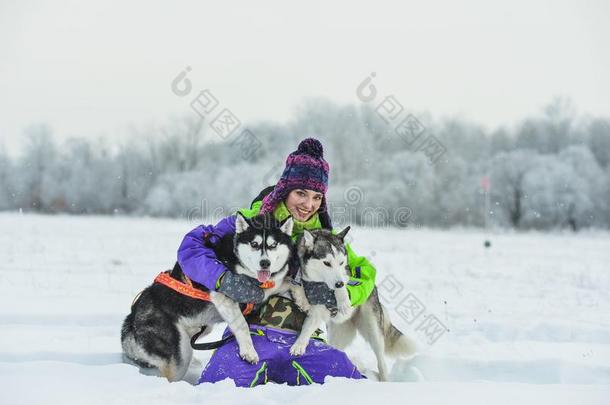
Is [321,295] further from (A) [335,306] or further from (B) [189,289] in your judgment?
(B) [189,289]

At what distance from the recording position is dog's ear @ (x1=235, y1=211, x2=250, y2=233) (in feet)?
11.1

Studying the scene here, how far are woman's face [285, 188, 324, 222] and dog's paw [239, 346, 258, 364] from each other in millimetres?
1108

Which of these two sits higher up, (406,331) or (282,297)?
(282,297)

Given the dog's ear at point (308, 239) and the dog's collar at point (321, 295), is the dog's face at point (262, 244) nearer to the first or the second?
the dog's ear at point (308, 239)

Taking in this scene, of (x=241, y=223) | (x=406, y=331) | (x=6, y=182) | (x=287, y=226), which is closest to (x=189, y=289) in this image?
(x=241, y=223)

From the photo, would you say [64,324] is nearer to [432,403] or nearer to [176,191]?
[432,403]

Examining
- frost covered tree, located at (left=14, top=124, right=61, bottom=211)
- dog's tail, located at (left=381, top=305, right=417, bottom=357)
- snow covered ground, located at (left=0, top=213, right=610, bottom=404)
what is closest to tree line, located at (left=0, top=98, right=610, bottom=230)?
frost covered tree, located at (left=14, top=124, right=61, bottom=211)

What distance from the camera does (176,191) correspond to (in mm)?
31984

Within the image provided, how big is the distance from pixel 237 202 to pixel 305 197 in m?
25.7

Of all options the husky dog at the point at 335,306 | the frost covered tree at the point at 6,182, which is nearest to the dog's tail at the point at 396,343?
the husky dog at the point at 335,306

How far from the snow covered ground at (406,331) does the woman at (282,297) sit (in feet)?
1.04

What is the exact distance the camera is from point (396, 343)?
4035 millimetres

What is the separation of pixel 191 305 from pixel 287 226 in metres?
0.90

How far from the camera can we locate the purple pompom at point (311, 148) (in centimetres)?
373
